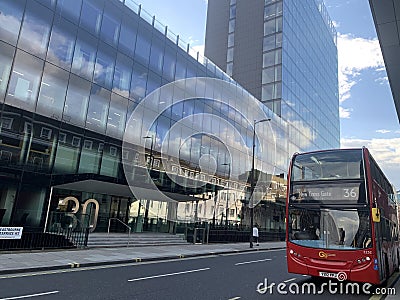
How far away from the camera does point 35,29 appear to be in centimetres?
1714

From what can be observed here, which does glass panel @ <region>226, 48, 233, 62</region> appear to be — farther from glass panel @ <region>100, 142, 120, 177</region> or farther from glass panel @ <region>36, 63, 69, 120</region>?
glass panel @ <region>36, 63, 69, 120</region>

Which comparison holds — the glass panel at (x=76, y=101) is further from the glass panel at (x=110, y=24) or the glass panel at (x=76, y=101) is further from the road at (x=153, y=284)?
the road at (x=153, y=284)

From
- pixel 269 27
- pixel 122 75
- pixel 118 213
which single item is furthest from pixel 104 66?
pixel 269 27

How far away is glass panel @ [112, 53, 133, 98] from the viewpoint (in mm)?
22312

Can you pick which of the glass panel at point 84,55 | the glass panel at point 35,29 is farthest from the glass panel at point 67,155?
the glass panel at point 35,29

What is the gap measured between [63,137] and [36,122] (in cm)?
182

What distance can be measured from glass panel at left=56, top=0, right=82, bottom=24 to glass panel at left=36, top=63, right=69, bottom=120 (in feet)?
11.2

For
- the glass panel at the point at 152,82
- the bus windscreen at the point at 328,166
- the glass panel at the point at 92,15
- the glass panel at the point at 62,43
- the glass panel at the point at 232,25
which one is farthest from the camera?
the glass panel at the point at 232,25

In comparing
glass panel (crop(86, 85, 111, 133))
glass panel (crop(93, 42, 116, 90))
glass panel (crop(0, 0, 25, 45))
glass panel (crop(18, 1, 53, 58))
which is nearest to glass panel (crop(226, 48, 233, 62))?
glass panel (crop(93, 42, 116, 90))

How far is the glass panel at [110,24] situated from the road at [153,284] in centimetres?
1595

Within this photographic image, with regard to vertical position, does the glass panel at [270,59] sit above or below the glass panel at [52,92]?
above

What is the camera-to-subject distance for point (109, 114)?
854 inches

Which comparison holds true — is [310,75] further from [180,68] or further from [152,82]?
[152,82]

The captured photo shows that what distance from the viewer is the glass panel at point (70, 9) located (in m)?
18.7
